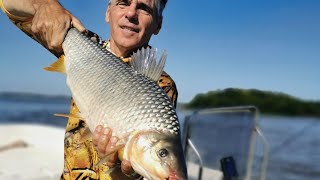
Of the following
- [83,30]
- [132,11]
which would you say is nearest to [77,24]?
[83,30]

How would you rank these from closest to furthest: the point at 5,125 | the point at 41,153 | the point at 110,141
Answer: the point at 110,141, the point at 41,153, the point at 5,125

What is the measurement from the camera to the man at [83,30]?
316 centimetres

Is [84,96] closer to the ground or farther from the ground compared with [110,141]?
farther from the ground

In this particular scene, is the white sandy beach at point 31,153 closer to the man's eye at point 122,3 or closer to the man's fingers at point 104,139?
the man's eye at point 122,3

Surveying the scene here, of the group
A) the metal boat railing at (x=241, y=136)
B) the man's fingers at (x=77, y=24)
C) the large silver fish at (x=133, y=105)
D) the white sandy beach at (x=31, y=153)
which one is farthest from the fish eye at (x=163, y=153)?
the white sandy beach at (x=31, y=153)

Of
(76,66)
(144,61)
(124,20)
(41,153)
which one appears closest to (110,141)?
(144,61)

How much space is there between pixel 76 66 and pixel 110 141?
774 millimetres

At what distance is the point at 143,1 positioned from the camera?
3.17 m

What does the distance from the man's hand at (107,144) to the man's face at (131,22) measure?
80 centimetres

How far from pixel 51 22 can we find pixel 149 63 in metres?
Answer: 0.78

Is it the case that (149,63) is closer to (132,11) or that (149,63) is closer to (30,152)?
(132,11)

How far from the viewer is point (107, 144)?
8.23ft

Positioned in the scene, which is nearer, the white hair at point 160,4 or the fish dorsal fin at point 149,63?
the fish dorsal fin at point 149,63

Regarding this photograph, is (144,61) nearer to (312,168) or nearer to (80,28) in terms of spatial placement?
(80,28)
